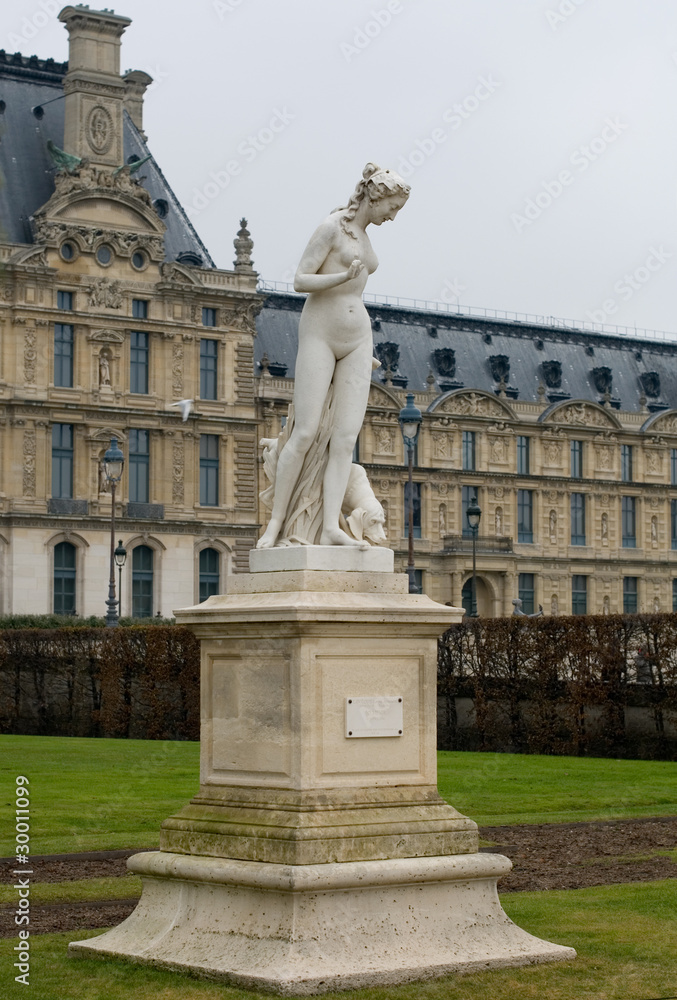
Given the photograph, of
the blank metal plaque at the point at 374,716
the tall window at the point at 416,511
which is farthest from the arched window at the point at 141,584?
the blank metal plaque at the point at 374,716

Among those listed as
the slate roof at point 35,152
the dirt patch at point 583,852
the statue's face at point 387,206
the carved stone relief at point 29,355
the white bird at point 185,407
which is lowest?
the dirt patch at point 583,852

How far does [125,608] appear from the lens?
66.9 metres

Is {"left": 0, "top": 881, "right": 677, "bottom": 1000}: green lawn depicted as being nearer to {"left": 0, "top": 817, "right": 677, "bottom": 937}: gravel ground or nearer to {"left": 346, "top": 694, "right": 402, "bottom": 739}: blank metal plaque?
{"left": 0, "top": 817, "right": 677, "bottom": 937}: gravel ground

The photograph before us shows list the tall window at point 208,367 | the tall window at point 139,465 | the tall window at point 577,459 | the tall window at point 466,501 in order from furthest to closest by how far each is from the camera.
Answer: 1. the tall window at point 577,459
2. the tall window at point 466,501
3. the tall window at point 208,367
4. the tall window at point 139,465

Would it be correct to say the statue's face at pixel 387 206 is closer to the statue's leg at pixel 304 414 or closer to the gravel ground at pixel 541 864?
the statue's leg at pixel 304 414

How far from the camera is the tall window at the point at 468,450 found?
83.4 meters

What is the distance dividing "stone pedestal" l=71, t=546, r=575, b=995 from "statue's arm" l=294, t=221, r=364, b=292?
6.58 ft

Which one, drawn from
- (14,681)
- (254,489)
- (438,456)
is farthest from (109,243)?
(14,681)

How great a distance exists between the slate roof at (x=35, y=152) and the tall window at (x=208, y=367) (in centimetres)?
365

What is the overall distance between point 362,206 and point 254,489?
59566mm

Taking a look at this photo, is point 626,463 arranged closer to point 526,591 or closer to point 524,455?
point 524,455

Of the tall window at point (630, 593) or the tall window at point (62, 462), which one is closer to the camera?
the tall window at point (62, 462)

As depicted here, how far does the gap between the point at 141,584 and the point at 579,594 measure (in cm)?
2680

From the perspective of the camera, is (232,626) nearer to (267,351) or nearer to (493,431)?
(267,351)
